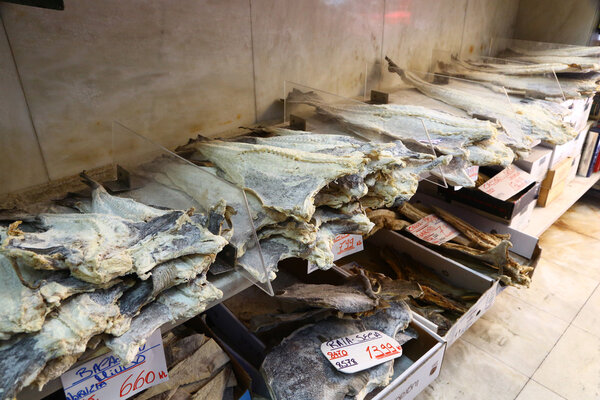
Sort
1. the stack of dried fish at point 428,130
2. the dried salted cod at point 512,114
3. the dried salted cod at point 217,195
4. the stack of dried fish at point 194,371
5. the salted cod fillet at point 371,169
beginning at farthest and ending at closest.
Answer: the dried salted cod at point 512,114, the stack of dried fish at point 428,130, the stack of dried fish at point 194,371, the salted cod fillet at point 371,169, the dried salted cod at point 217,195

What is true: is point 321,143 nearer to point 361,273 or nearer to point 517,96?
point 361,273

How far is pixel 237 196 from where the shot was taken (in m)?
1.07

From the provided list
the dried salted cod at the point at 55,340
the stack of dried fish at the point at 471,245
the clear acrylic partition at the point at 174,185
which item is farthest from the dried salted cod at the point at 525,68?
the dried salted cod at the point at 55,340

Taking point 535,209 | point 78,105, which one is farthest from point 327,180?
point 535,209

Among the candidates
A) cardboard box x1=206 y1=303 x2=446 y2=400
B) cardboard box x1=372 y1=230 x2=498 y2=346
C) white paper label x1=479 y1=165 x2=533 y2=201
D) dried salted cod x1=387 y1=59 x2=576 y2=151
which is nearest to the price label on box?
cardboard box x1=206 y1=303 x2=446 y2=400

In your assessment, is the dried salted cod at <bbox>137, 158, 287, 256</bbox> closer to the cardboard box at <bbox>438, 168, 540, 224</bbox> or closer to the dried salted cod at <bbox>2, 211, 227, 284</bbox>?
the dried salted cod at <bbox>2, 211, 227, 284</bbox>

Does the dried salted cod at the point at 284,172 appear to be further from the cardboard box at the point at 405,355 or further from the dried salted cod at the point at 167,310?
the cardboard box at the point at 405,355

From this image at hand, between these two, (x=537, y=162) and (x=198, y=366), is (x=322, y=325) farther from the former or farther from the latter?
(x=537, y=162)

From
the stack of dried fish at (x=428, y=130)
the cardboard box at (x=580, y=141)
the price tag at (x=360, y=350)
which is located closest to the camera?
the price tag at (x=360, y=350)

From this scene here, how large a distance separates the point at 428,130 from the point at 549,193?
186 cm

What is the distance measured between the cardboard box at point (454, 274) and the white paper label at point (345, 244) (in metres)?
0.51

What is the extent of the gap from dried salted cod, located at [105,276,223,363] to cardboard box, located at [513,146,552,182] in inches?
94.5

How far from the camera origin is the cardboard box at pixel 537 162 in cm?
263

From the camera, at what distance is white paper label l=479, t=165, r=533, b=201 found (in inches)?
95.6
